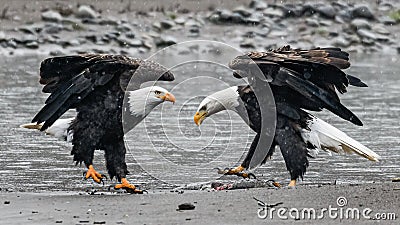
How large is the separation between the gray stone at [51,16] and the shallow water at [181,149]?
1263 centimetres

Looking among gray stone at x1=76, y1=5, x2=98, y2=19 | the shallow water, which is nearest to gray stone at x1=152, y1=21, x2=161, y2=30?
gray stone at x1=76, y1=5, x2=98, y2=19

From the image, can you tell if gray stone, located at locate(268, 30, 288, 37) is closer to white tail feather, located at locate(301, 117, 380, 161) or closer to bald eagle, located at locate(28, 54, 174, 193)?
white tail feather, located at locate(301, 117, 380, 161)

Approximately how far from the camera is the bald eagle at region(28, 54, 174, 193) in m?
8.49

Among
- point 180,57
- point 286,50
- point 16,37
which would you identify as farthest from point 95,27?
point 286,50

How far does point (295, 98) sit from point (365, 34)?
22185mm

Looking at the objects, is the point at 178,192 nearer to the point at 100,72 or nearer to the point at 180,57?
the point at 100,72

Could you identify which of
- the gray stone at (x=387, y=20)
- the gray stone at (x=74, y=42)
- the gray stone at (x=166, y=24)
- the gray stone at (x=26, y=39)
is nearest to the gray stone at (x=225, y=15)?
the gray stone at (x=166, y=24)

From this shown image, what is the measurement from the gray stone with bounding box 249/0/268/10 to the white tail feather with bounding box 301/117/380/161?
23.0m

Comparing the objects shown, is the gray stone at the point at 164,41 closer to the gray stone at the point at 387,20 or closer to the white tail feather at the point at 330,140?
the gray stone at the point at 387,20

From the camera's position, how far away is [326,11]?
32000 millimetres

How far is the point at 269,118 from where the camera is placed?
29.3ft

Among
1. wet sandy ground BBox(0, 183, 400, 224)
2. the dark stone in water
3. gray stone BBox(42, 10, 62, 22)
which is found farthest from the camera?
gray stone BBox(42, 10, 62, 22)

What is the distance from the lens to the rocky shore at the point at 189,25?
27.5 m

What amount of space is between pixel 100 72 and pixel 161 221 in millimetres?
2152
